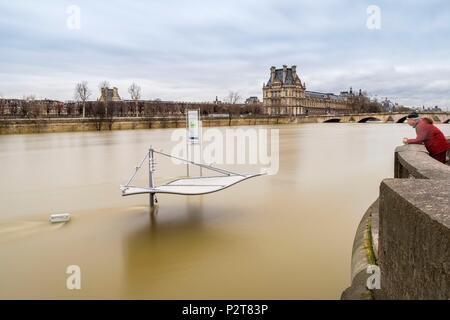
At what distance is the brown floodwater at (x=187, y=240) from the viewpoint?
4941mm

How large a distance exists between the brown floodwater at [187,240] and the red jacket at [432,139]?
194 centimetres

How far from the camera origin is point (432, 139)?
5973 millimetres

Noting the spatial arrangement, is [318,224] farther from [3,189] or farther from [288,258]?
[3,189]

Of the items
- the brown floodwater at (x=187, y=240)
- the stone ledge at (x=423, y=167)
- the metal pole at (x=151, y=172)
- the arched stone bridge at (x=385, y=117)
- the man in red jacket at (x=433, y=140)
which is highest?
the arched stone bridge at (x=385, y=117)

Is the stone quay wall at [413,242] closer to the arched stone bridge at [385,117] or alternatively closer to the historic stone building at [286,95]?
the arched stone bridge at [385,117]

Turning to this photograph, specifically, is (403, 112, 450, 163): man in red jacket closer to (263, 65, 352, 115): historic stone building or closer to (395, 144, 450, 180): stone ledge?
(395, 144, 450, 180): stone ledge

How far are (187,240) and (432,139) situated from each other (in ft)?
13.7

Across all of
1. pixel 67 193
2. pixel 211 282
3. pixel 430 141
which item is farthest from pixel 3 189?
pixel 430 141

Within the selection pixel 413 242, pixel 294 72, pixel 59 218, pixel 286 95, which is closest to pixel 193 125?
pixel 59 218

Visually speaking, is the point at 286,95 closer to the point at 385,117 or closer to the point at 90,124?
the point at 385,117

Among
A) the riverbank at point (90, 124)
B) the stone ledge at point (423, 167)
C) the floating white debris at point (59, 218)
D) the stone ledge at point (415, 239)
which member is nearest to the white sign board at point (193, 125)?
the floating white debris at point (59, 218)

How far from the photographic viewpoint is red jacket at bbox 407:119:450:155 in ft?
19.4

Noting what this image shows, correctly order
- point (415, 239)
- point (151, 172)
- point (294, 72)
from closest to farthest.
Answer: point (415, 239) → point (151, 172) → point (294, 72)
